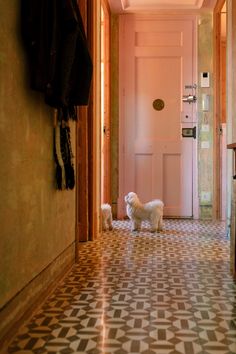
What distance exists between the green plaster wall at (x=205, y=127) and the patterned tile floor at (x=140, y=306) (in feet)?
5.32

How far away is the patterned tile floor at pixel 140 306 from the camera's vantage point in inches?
60.8

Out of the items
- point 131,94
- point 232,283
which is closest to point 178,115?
point 131,94

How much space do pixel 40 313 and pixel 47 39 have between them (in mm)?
1207

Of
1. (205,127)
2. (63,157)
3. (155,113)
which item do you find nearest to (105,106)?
(155,113)

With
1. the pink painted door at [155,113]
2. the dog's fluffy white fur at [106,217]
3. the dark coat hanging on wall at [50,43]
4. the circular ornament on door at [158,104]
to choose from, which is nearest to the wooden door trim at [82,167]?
the dog's fluffy white fur at [106,217]

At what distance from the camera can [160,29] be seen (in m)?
5.03

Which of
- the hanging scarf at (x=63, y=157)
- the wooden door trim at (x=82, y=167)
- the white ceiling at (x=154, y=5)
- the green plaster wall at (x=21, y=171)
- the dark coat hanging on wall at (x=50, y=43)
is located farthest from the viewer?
the white ceiling at (x=154, y=5)

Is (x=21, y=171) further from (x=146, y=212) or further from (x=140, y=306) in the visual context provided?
(x=146, y=212)

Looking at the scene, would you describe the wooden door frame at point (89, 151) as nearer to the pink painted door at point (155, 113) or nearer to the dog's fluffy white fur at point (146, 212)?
the dog's fluffy white fur at point (146, 212)

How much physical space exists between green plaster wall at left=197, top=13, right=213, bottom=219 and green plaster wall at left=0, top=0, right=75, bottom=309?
301 cm

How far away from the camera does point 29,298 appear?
6.01 feet

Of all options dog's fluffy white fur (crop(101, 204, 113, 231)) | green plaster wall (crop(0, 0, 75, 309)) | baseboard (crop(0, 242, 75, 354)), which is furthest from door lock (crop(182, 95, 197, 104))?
green plaster wall (crop(0, 0, 75, 309))

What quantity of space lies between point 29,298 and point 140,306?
52cm

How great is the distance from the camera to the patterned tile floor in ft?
5.07
